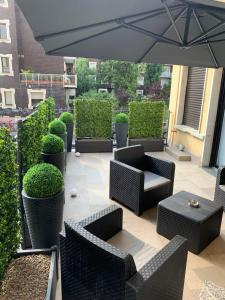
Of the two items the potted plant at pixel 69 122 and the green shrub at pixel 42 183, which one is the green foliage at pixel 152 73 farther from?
the green shrub at pixel 42 183

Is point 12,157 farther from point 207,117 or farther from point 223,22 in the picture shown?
point 207,117

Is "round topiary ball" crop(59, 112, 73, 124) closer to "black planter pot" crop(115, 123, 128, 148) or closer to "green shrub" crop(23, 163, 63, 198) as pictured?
"black planter pot" crop(115, 123, 128, 148)

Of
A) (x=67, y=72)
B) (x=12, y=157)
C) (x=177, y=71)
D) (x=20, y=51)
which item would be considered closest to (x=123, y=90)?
(x=67, y=72)

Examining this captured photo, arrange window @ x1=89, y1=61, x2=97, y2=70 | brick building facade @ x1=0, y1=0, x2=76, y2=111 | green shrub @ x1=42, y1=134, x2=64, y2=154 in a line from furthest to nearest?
window @ x1=89, y1=61, x2=97, y2=70, brick building facade @ x1=0, y1=0, x2=76, y2=111, green shrub @ x1=42, y1=134, x2=64, y2=154

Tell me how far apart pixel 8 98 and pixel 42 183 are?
16.8m

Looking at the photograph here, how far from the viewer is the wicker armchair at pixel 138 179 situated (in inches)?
140

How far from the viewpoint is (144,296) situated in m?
1.55

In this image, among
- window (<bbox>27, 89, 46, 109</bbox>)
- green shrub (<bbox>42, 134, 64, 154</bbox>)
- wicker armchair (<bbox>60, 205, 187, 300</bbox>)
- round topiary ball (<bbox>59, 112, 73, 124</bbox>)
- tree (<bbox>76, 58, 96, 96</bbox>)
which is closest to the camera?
wicker armchair (<bbox>60, 205, 187, 300</bbox>)

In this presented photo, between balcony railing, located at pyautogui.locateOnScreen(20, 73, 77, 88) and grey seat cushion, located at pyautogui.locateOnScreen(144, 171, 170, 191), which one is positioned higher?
balcony railing, located at pyautogui.locateOnScreen(20, 73, 77, 88)

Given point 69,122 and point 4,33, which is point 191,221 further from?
point 4,33

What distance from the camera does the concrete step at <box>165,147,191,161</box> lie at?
6508 millimetres

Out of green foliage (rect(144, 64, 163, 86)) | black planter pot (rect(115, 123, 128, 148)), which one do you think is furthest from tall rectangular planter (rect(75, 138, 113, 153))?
green foliage (rect(144, 64, 163, 86))

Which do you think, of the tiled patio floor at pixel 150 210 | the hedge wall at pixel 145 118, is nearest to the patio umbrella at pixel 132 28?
the tiled patio floor at pixel 150 210

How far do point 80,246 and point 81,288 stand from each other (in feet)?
1.23
